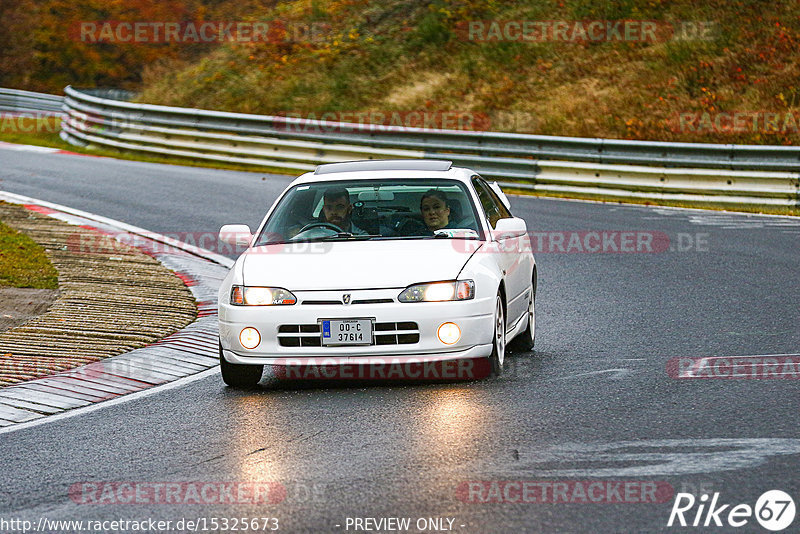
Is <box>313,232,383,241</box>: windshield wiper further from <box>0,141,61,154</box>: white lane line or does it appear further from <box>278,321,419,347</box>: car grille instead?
<box>0,141,61,154</box>: white lane line

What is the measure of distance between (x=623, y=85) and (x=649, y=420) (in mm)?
22347

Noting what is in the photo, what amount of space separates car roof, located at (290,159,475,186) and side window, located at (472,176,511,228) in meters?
0.15

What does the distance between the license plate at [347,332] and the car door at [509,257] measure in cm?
133

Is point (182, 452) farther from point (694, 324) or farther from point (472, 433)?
point (694, 324)

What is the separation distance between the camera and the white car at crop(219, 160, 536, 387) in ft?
26.3

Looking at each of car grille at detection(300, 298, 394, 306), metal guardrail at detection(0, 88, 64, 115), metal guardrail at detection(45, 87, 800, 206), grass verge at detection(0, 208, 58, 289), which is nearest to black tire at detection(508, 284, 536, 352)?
car grille at detection(300, 298, 394, 306)

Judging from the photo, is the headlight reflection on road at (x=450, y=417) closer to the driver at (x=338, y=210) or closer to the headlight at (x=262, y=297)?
the headlight at (x=262, y=297)

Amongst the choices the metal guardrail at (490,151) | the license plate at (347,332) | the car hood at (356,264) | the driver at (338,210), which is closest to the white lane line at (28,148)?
the metal guardrail at (490,151)

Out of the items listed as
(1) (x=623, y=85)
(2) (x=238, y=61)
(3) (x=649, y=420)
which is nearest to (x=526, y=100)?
(1) (x=623, y=85)

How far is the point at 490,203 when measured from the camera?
10047 millimetres

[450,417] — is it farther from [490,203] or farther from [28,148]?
[28,148]

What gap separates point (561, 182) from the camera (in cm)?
2231

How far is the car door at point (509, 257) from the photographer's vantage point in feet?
29.6

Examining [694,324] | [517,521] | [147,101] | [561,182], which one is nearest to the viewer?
[517,521]
